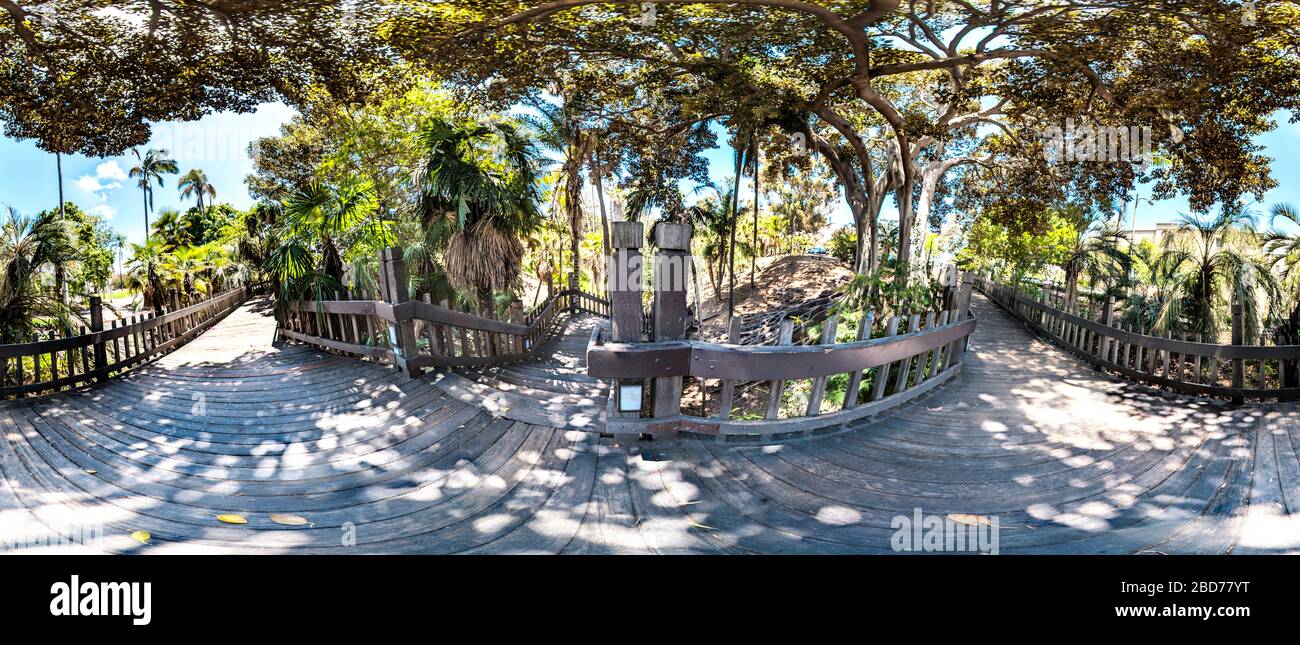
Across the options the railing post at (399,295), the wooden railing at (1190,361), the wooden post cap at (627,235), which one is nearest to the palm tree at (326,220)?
the railing post at (399,295)

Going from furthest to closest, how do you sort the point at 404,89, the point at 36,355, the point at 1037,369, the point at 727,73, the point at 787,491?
the point at 727,73
the point at 404,89
the point at 1037,369
the point at 36,355
the point at 787,491

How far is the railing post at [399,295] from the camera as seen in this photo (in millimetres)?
6590

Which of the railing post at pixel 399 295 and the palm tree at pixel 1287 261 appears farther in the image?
the palm tree at pixel 1287 261

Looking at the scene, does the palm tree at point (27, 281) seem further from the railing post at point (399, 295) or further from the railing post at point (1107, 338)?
the railing post at point (1107, 338)

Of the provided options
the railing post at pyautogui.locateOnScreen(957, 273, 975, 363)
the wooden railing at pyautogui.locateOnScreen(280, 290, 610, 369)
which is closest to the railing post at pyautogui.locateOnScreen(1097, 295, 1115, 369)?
the railing post at pyautogui.locateOnScreen(957, 273, 975, 363)

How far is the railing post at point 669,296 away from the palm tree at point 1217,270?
951 centimetres

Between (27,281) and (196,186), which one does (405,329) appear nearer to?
(27,281)

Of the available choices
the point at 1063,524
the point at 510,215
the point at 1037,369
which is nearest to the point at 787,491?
the point at 1063,524

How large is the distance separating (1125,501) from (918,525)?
65.3 inches

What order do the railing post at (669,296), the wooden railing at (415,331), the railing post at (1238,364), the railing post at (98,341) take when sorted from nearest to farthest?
the railing post at (669,296) < the railing post at (1238,364) < the wooden railing at (415,331) < the railing post at (98,341)

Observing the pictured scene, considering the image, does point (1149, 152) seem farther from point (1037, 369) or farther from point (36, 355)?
point (36, 355)

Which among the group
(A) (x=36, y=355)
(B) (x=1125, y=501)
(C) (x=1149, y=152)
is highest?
(C) (x=1149, y=152)

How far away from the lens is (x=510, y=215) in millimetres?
8828

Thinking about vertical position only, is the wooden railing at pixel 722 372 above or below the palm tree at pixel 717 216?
below
